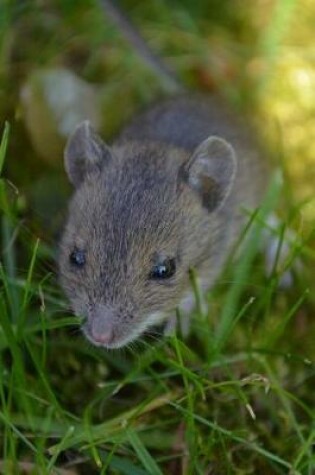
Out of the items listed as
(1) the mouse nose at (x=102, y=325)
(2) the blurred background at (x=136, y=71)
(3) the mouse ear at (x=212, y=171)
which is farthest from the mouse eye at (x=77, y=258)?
(2) the blurred background at (x=136, y=71)

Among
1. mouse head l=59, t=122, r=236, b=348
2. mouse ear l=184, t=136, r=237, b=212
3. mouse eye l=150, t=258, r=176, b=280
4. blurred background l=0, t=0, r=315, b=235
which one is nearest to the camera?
mouse head l=59, t=122, r=236, b=348

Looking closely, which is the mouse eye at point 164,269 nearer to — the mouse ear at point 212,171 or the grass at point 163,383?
the grass at point 163,383

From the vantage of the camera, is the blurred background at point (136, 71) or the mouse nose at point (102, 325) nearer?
the mouse nose at point (102, 325)

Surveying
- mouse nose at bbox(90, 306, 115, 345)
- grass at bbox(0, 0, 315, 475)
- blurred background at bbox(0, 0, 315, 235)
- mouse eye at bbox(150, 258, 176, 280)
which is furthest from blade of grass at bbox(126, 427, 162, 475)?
blurred background at bbox(0, 0, 315, 235)

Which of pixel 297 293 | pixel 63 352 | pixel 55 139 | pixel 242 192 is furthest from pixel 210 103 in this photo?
pixel 63 352

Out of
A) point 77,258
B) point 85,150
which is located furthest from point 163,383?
point 85,150

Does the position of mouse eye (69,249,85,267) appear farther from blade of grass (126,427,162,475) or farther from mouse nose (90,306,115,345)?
blade of grass (126,427,162,475)

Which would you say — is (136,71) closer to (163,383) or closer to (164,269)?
(164,269)
